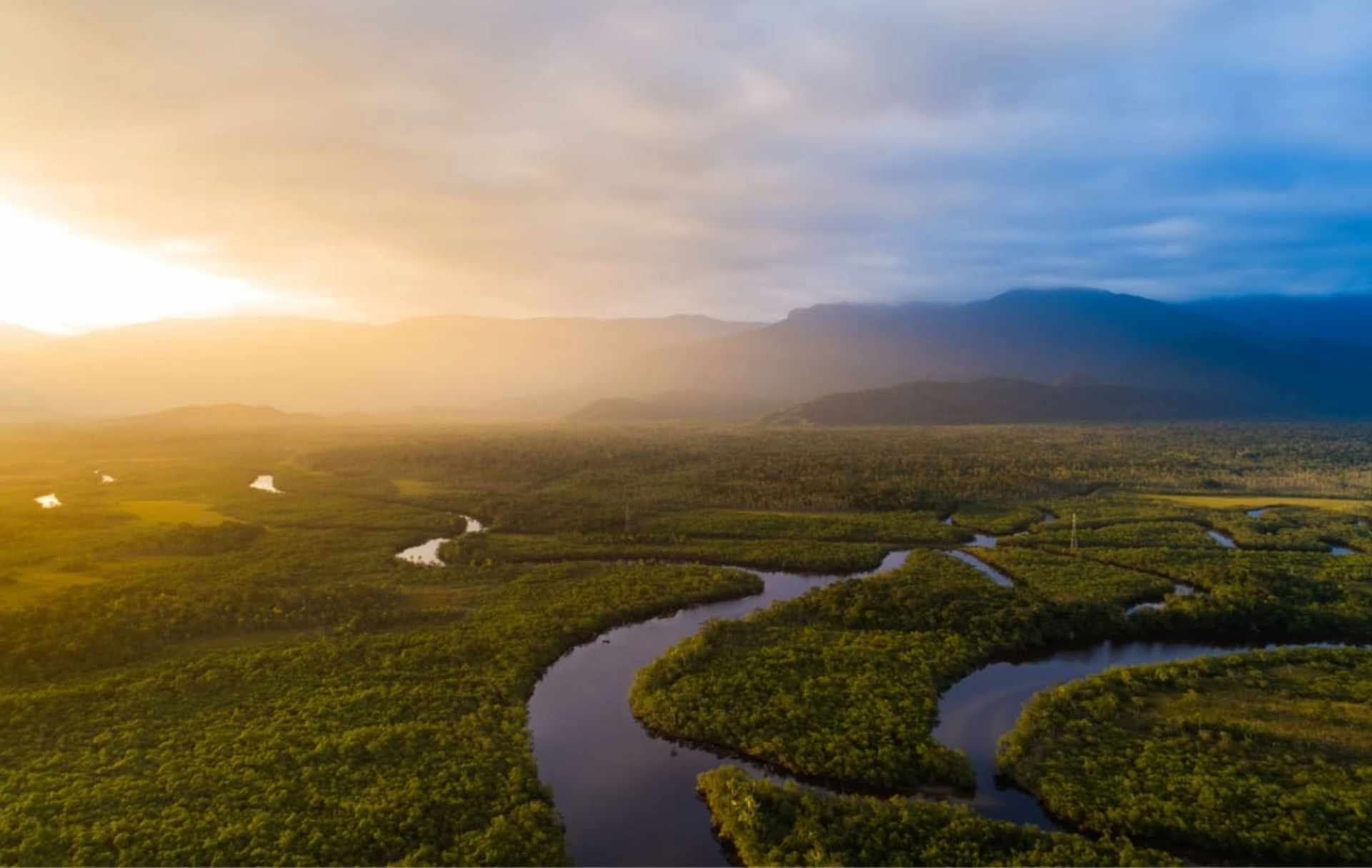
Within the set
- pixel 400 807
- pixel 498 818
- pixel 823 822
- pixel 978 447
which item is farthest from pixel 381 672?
pixel 978 447

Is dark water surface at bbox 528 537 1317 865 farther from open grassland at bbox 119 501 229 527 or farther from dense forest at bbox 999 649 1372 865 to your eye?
open grassland at bbox 119 501 229 527

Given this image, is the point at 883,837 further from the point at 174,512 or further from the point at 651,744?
the point at 174,512

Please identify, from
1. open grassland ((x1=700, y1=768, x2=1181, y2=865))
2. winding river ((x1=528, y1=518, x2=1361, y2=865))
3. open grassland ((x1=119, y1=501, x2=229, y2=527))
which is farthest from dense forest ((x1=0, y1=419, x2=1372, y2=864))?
winding river ((x1=528, y1=518, x2=1361, y2=865))

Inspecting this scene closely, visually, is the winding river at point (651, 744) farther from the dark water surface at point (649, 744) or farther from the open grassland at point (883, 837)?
the open grassland at point (883, 837)

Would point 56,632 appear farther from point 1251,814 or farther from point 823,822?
point 1251,814

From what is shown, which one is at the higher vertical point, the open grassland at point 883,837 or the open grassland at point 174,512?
the open grassland at point 174,512

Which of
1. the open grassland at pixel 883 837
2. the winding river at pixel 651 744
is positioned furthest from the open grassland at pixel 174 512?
the open grassland at pixel 883 837
